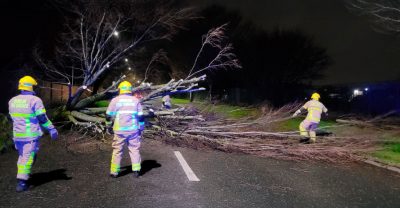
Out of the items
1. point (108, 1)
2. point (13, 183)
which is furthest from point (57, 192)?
point (108, 1)

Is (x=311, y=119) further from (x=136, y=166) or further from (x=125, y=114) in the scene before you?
(x=125, y=114)

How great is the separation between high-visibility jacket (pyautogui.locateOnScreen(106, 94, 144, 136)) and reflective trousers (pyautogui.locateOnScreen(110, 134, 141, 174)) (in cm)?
12

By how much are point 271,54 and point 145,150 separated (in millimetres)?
31061

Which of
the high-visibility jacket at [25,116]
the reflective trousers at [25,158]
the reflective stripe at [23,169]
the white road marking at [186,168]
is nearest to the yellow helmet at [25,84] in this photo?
the high-visibility jacket at [25,116]

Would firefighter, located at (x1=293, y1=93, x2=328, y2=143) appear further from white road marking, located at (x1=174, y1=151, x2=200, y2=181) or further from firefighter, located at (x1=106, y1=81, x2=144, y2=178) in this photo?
firefighter, located at (x1=106, y1=81, x2=144, y2=178)

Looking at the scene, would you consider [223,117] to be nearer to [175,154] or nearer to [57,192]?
[175,154]

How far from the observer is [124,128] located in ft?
19.4

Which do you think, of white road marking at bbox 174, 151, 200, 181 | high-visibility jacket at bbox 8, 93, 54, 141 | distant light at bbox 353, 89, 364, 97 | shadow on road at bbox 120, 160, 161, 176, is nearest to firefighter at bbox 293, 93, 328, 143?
white road marking at bbox 174, 151, 200, 181

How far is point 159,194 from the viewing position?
5.17 metres

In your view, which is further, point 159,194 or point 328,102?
point 328,102

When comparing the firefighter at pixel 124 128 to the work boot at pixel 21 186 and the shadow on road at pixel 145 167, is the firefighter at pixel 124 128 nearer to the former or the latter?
the shadow on road at pixel 145 167

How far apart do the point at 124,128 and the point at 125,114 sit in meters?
0.26

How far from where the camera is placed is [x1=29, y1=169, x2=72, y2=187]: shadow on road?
5.61 meters

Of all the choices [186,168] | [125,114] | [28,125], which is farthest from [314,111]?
[28,125]
